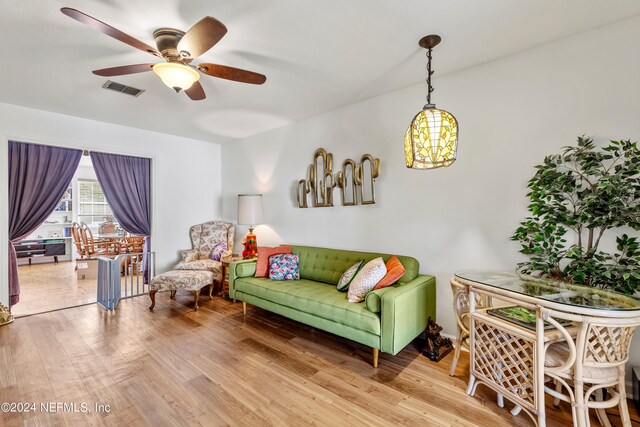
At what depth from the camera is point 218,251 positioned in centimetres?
473

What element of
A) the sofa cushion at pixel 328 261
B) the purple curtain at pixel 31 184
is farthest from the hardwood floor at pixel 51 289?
the sofa cushion at pixel 328 261

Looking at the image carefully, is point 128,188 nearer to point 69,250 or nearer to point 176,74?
point 176,74

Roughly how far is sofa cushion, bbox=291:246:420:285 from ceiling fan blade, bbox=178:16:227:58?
2.38 metres

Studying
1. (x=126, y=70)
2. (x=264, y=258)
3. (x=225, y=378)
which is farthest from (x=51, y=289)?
(x=126, y=70)

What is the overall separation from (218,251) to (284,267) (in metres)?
1.78

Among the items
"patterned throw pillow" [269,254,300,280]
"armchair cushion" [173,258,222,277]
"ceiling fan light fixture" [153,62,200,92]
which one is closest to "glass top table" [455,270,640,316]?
"patterned throw pillow" [269,254,300,280]

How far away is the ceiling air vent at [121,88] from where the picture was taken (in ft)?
9.57

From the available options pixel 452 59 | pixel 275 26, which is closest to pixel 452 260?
pixel 452 59

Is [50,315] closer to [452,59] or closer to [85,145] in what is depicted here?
[85,145]

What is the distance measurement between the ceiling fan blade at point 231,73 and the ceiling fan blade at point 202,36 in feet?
0.58

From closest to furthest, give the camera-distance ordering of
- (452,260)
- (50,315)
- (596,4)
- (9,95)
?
(596,4), (452,260), (9,95), (50,315)

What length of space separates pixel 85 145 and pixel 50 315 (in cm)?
226

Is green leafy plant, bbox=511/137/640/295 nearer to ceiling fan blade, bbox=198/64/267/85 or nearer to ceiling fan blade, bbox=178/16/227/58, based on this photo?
ceiling fan blade, bbox=198/64/267/85

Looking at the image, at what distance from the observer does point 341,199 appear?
3574 millimetres
